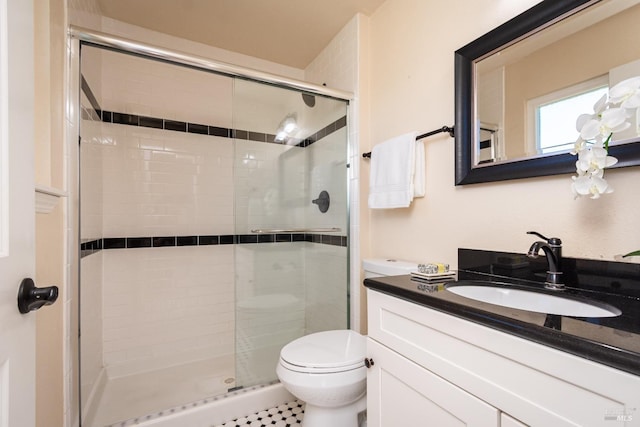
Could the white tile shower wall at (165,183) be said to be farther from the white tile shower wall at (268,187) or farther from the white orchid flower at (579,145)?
the white orchid flower at (579,145)

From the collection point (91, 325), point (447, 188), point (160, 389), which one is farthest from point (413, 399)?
point (91, 325)

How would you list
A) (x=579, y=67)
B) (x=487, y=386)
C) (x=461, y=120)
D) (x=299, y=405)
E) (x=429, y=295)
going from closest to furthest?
(x=487, y=386) < (x=429, y=295) < (x=579, y=67) < (x=461, y=120) < (x=299, y=405)

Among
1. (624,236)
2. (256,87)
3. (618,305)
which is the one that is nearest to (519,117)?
(624,236)

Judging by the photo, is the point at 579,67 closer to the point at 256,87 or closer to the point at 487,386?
the point at 487,386

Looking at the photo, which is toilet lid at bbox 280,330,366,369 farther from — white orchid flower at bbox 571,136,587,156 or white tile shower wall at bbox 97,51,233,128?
white tile shower wall at bbox 97,51,233,128

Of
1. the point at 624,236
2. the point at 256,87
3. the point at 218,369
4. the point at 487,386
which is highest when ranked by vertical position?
the point at 256,87

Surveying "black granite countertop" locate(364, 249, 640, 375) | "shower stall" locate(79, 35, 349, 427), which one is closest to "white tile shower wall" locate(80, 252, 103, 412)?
"shower stall" locate(79, 35, 349, 427)

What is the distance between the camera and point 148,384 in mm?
1948

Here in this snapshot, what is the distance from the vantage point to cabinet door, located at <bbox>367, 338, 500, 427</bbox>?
724 millimetres

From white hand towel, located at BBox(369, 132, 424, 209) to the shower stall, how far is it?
352 millimetres

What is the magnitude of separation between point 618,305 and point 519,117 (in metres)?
0.69

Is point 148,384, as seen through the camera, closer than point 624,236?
No

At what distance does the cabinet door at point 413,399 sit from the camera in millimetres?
724

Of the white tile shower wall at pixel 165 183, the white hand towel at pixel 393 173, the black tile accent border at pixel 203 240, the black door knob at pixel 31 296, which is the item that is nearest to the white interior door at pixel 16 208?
the black door knob at pixel 31 296
